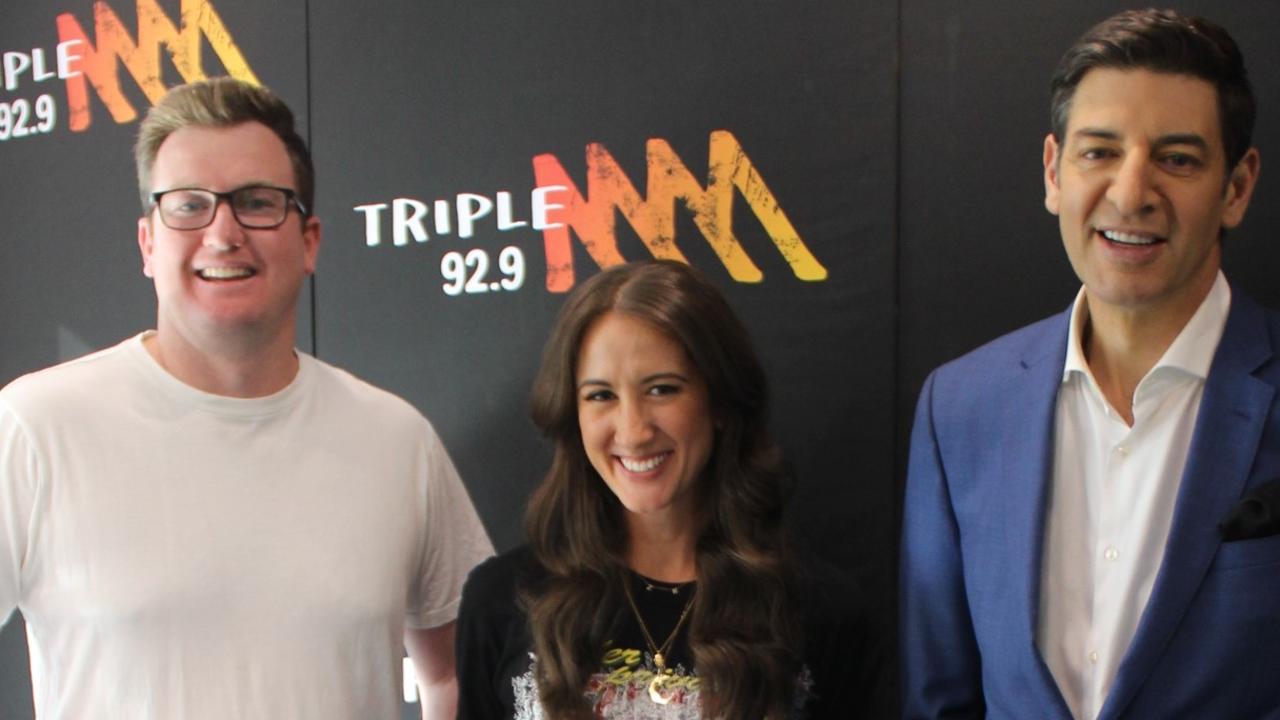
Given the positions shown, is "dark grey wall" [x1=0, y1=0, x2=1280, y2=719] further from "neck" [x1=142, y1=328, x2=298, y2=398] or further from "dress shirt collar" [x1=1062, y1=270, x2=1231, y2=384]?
"neck" [x1=142, y1=328, x2=298, y2=398]

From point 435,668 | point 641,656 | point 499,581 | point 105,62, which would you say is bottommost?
point 435,668

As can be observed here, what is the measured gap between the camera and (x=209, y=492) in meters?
2.01

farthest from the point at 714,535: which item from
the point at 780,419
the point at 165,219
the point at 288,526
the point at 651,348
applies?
the point at 165,219

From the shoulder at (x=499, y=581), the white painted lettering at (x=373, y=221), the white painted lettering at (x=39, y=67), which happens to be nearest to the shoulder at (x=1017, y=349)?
the shoulder at (x=499, y=581)

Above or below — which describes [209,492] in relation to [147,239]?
below

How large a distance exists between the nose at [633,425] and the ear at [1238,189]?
0.90 meters

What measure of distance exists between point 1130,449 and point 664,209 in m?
1.10

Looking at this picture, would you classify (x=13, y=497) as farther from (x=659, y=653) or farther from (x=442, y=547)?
(x=659, y=653)

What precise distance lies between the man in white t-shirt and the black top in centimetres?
26

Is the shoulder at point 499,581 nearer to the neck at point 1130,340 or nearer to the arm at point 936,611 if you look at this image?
the arm at point 936,611

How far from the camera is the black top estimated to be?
5.98 feet

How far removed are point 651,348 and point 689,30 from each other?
2.89 ft

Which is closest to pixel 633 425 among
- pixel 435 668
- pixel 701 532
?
pixel 701 532

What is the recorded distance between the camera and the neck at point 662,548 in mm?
1955
